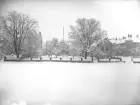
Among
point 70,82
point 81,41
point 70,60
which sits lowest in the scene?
point 70,82

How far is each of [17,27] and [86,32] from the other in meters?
1.13

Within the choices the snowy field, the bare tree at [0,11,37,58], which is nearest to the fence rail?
the snowy field

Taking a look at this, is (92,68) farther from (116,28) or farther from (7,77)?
(7,77)

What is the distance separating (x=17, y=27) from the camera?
2.46 meters

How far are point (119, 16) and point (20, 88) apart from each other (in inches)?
77.6

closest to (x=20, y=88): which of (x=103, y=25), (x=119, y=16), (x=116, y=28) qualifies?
(x=103, y=25)

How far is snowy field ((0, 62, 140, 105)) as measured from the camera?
2.26 metres

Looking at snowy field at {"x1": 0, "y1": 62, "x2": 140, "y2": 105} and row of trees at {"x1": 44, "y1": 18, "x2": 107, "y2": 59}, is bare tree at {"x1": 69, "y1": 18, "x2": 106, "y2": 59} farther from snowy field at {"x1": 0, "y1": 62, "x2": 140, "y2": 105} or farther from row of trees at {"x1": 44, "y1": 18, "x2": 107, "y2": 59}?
snowy field at {"x1": 0, "y1": 62, "x2": 140, "y2": 105}

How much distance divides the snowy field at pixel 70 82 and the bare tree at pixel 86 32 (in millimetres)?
348

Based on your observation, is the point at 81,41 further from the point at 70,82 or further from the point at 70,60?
the point at 70,82

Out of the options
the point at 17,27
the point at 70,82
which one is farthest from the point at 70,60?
the point at 17,27

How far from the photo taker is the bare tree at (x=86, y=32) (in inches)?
96.0

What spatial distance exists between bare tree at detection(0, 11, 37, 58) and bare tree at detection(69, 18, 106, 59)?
694mm

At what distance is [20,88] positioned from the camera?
2.37 m
